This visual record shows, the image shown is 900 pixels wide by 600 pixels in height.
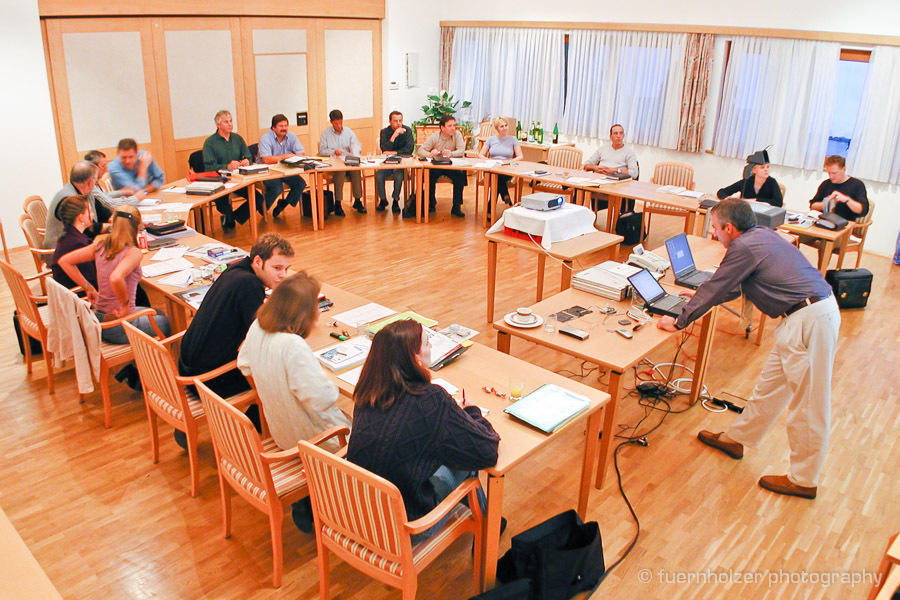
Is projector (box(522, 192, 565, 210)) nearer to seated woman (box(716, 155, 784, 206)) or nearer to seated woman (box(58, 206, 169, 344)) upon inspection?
seated woman (box(716, 155, 784, 206))

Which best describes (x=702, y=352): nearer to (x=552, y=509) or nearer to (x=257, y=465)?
(x=552, y=509)

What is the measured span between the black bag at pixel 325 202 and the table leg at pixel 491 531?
6.58 m

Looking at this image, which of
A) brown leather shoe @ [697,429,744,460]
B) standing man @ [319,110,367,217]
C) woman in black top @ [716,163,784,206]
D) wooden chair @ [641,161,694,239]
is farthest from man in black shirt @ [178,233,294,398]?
standing man @ [319,110,367,217]

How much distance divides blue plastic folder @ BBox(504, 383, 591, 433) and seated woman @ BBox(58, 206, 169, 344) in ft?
8.43

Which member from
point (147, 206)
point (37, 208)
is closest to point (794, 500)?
point (147, 206)

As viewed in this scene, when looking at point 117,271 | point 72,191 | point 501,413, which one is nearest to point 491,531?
point 501,413

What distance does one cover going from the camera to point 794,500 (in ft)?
12.3

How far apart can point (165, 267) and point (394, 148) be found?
192 inches

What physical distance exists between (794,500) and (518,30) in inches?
340

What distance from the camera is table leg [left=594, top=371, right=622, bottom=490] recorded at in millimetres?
3488

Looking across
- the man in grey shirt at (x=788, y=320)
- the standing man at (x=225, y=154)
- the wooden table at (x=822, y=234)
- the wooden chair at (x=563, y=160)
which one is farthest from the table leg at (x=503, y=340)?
the standing man at (x=225, y=154)

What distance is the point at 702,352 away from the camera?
4562 mm

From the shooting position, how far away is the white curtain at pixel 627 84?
912 cm

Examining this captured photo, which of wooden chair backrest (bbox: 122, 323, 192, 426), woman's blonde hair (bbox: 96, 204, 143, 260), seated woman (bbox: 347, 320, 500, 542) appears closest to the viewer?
seated woman (bbox: 347, 320, 500, 542)
